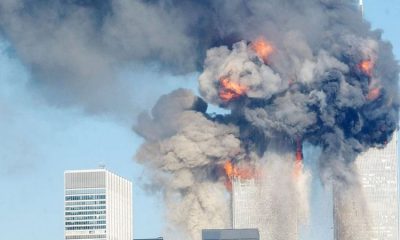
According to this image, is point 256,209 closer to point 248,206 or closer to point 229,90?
point 248,206

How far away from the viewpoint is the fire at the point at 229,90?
454 ft

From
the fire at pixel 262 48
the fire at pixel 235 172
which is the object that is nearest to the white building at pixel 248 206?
the fire at pixel 235 172

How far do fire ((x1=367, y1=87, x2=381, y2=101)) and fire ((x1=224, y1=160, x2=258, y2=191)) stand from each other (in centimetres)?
1276

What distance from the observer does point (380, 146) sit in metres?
148

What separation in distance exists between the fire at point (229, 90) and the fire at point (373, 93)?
439 inches

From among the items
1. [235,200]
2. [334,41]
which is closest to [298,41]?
[334,41]

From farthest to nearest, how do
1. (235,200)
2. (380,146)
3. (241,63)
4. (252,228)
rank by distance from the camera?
1. (252,228)
2. (235,200)
3. (380,146)
4. (241,63)

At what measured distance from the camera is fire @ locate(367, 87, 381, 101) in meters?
142

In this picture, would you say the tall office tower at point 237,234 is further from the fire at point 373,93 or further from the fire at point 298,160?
the fire at point 373,93

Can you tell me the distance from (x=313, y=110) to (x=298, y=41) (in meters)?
5.87

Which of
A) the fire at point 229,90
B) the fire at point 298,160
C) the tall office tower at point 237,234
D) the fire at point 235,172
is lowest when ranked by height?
the tall office tower at point 237,234

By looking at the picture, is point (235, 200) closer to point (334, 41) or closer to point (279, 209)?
point (279, 209)

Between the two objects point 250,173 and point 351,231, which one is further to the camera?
point 351,231

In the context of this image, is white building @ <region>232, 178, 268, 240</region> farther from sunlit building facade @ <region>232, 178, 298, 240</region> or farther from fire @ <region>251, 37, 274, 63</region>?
fire @ <region>251, 37, 274, 63</region>
